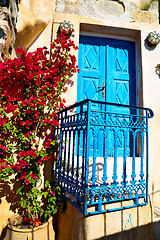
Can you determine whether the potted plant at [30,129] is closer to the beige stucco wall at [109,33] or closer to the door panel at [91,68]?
the beige stucco wall at [109,33]

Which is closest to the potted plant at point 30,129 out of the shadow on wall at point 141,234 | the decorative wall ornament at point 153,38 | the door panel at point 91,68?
the door panel at point 91,68

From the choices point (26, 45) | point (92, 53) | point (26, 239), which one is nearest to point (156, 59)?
point (92, 53)

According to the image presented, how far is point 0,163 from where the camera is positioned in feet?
8.37

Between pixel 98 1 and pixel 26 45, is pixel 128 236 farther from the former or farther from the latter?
pixel 98 1

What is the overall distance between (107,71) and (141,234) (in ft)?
9.89

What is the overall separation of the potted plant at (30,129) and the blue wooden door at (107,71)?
0.54 m

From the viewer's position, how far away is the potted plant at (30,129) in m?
2.61

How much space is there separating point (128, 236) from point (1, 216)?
2.00 m

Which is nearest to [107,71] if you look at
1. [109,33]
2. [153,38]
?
[109,33]

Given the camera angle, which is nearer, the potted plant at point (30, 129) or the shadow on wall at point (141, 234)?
the shadow on wall at point (141, 234)

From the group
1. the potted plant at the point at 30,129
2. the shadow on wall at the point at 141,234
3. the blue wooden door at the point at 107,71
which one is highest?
the blue wooden door at the point at 107,71

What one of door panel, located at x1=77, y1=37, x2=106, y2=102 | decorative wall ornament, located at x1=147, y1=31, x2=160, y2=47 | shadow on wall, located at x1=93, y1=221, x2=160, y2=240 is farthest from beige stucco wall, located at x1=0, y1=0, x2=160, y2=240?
shadow on wall, located at x1=93, y1=221, x2=160, y2=240

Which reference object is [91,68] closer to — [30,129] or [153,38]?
[153,38]

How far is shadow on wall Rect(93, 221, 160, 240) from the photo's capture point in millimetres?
1898
